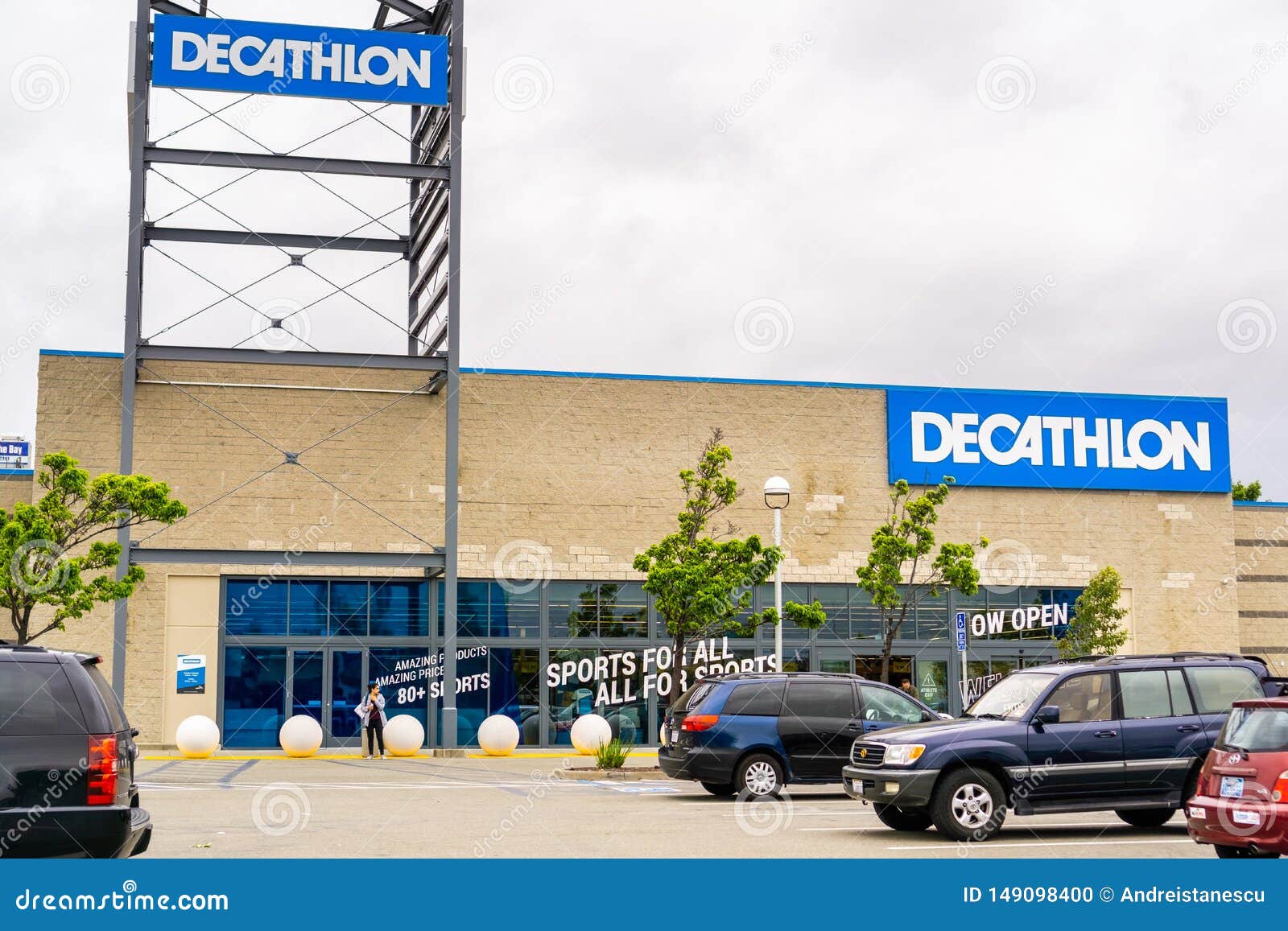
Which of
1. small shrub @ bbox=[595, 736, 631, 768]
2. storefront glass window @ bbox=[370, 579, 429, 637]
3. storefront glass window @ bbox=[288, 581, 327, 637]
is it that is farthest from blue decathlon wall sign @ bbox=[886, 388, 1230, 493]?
storefront glass window @ bbox=[288, 581, 327, 637]

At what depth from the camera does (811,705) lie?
1969 cm

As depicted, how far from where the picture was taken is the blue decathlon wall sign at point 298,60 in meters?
31.0

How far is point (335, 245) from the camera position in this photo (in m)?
33.7

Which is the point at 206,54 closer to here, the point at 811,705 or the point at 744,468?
the point at 744,468

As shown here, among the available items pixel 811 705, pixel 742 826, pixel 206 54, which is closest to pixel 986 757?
pixel 742 826

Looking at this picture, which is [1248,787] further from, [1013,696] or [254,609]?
[254,609]

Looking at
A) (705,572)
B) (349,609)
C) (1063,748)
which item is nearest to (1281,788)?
(1063,748)

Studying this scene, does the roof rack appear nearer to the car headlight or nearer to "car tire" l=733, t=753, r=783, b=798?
the car headlight

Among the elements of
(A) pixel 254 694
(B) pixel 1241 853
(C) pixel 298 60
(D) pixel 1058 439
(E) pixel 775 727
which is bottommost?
(A) pixel 254 694

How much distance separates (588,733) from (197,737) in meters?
7.93

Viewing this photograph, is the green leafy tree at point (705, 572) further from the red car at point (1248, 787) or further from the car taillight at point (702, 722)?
the red car at point (1248, 787)

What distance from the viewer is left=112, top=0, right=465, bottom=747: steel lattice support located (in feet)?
100

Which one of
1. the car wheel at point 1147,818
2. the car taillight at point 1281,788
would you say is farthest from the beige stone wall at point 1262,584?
the car taillight at point 1281,788

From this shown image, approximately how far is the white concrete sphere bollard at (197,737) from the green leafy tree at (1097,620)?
20.0 metres
